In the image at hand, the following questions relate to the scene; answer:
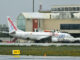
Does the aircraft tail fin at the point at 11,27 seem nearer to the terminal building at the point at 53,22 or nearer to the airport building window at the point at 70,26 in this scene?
the terminal building at the point at 53,22

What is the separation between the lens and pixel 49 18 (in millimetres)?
97125

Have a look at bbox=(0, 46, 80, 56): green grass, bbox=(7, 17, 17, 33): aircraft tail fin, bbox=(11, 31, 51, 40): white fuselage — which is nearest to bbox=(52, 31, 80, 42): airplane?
bbox=(11, 31, 51, 40): white fuselage

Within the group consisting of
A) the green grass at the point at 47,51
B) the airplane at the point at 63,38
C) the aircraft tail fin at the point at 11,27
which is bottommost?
the airplane at the point at 63,38

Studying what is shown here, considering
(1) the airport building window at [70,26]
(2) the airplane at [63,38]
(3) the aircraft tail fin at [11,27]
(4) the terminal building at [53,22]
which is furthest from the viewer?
(4) the terminal building at [53,22]

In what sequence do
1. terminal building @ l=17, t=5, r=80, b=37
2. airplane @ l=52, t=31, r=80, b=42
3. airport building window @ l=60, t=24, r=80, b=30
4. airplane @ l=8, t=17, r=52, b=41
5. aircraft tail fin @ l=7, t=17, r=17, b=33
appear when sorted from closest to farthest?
1. airplane @ l=52, t=31, r=80, b=42
2. airplane @ l=8, t=17, r=52, b=41
3. aircraft tail fin @ l=7, t=17, r=17, b=33
4. airport building window @ l=60, t=24, r=80, b=30
5. terminal building @ l=17, t=5, r=80, b=37

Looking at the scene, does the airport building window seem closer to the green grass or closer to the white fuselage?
the white fuselage

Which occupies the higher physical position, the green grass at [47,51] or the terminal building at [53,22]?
the terminal building at [53,22]

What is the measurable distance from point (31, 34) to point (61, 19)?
69.1 feet

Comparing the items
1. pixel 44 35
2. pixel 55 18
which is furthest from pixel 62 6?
pixel 44 35

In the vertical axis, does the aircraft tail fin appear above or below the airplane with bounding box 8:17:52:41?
above

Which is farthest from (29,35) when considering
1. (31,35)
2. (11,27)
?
(11,27)

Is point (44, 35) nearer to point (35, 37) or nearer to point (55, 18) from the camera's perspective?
point (35, 37)

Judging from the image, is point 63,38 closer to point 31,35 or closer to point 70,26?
point 31,35

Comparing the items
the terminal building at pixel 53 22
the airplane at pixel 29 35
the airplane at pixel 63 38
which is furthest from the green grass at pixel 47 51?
the terminal building at pixel 53 22
